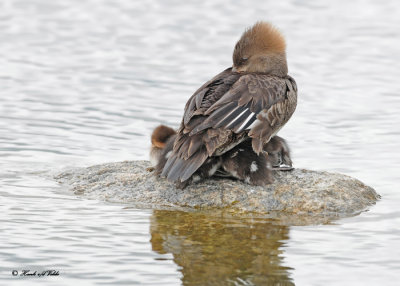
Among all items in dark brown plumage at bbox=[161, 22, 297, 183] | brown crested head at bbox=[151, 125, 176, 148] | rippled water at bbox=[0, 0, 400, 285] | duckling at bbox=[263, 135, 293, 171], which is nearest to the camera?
rippled water at bbox=[0, 0, 400, 285]

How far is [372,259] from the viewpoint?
18.6 feet

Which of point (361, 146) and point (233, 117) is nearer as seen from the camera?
point (233, 117)

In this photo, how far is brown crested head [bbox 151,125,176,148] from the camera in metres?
7.43

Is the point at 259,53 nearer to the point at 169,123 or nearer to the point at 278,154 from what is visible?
the point at 278,154

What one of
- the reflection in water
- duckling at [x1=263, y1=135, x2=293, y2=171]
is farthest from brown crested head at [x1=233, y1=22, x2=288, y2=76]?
the reflection in water

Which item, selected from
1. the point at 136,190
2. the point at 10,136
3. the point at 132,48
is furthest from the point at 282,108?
the point at 132,48

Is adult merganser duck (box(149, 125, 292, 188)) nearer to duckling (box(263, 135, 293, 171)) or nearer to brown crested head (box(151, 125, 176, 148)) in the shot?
duckling (box(263, 135, 293, 171))

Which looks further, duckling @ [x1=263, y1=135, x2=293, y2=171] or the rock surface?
duckling @ [x1=263, y1=135, x2=293, y2=171]

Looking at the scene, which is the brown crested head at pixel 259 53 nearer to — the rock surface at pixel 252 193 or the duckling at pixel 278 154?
the duckling at pixel 278 154

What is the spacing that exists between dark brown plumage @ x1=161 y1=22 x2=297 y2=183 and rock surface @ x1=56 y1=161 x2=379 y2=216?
21 centimetres

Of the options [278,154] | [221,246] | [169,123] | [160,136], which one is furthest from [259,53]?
[169,123]

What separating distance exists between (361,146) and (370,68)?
360cm

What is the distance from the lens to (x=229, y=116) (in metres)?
6.59

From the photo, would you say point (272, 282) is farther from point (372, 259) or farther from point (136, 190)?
point (136, 190)
